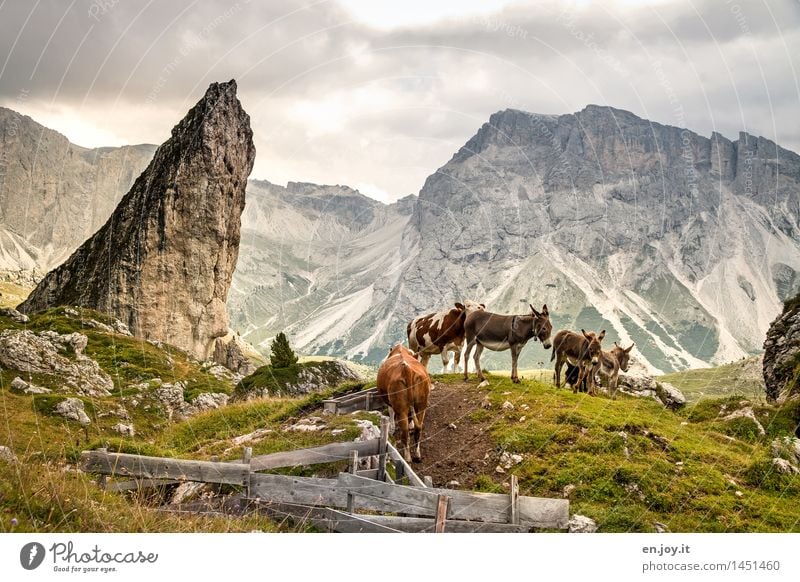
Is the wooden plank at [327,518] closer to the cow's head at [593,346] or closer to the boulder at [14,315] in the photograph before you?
the cow's head at [593,346]

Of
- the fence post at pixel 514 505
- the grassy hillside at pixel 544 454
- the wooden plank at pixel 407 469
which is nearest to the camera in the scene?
the grassy hillside at pixel 544 454

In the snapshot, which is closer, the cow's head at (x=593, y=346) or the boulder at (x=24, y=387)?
the cow's head at (x=593, y=346)

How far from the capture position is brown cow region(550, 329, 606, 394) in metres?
20.9

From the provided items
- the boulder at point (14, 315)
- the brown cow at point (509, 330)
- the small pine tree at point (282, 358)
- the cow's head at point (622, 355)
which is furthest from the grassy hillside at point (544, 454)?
the boulder at point (14, 315)

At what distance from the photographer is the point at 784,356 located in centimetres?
2331

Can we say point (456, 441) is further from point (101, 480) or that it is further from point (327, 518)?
point (101, 480)

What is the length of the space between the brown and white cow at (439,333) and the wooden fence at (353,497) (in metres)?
9.60

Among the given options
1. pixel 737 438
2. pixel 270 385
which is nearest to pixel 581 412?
pixel 737 438

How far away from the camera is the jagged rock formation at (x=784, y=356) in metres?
21.4

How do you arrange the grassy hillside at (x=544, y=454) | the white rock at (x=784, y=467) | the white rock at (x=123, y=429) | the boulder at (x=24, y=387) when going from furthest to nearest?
the boulder at (x=24, y=387) → the white rock at (x=123, y=429) → the white rock at (x=784, y=467) → the grassy hillside at (x=544, y=454)

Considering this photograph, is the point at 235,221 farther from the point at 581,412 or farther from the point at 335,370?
the point at 581,412

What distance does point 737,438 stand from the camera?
1786 cm

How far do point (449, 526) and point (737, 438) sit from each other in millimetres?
11513

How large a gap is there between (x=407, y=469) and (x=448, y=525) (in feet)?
8.71
